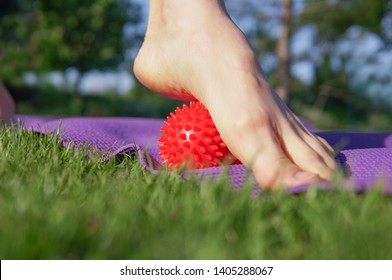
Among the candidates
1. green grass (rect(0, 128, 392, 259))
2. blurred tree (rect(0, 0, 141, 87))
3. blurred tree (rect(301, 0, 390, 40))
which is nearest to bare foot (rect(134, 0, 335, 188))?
green grass (rect(0, 128, 392, 259))

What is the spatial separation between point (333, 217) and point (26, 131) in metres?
1.26

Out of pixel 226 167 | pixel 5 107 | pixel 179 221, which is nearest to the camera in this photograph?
pixel 179 221

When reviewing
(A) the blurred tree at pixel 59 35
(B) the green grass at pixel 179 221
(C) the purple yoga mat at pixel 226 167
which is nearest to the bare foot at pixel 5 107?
(C) the purple yoga mat at pixel 226 167

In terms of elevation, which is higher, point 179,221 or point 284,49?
point 284,49

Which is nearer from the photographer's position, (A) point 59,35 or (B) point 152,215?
(B) point 152,215

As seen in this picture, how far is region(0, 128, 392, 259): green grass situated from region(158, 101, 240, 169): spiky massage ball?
333 millimetres

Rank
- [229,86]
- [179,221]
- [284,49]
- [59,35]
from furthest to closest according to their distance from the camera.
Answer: [59,35] < [284,49] < [229,86] < [179,221]

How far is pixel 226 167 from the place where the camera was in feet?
5.07

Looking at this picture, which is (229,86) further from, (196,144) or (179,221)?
(179,221)

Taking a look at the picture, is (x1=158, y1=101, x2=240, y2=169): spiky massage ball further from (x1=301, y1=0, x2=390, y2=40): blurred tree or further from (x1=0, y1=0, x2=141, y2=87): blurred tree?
(x1=0, y1=0, x2=141, y2=87): blurred tree

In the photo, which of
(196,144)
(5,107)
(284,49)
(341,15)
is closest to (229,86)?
(196,144)

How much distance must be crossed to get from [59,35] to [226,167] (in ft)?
32.0

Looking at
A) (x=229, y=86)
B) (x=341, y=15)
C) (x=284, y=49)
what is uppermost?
(x=341, y=15)
